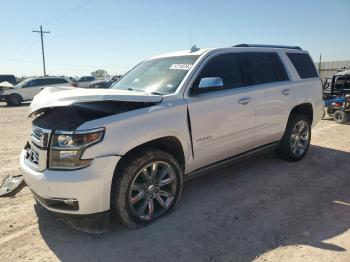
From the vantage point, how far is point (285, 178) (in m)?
5.28

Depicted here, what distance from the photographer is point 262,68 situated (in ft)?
17.5

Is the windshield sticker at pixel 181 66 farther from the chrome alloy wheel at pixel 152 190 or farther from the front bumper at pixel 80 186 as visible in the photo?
the front bumper at pixel 80 186

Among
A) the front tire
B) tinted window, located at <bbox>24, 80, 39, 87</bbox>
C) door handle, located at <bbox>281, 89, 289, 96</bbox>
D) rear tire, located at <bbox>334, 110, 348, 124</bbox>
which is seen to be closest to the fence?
rear tire, located at <bbox>334, 110, 348, 124</bbox>

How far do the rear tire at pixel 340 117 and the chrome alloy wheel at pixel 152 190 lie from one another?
7.63 meters

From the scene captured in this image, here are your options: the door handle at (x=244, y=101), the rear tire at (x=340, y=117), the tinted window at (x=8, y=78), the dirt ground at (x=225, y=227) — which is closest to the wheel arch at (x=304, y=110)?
the dirt ground at (x=225, y=227)

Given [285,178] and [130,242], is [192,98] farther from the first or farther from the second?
[285,178]

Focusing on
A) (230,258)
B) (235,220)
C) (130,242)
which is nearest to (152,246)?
(130,242)

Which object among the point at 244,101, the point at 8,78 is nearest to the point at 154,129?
the point at 244,101

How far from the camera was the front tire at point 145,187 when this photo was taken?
3547 millimetres

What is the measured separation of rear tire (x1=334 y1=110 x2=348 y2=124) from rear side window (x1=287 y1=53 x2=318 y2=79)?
422cm

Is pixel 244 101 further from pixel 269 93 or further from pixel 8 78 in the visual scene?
pixel 8 78

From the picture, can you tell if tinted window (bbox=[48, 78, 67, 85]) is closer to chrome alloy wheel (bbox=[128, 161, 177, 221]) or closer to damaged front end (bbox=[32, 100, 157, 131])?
damaged front end (bbox=[32, 100, 157, 131])

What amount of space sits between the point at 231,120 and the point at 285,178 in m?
1.45

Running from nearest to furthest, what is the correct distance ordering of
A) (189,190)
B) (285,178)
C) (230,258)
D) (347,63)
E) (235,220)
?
(230,258) < (235,220) < (189,190) < (285,178) < (347,63)
